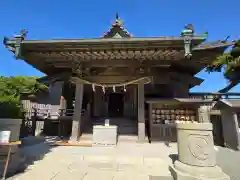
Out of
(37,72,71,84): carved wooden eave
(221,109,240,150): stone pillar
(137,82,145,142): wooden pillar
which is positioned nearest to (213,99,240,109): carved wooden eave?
(221,109,240,150): stone pillar

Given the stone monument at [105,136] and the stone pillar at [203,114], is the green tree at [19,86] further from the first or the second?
the stone pillar at [203,114]

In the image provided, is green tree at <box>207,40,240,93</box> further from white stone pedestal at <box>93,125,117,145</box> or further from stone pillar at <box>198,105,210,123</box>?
white stone pedestal at <box>93,125,117,145</box>

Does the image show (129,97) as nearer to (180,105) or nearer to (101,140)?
(180,105)

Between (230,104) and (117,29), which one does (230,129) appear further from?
(117,29)

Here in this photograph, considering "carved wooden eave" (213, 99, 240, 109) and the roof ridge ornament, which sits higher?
the roof ridge ornament

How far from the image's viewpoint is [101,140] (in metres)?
7.54

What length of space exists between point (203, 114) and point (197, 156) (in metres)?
5.77

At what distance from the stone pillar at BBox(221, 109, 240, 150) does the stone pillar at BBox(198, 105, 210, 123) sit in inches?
27.9

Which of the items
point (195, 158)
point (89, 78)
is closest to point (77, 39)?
point (89, 78)

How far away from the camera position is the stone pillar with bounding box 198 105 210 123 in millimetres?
8523

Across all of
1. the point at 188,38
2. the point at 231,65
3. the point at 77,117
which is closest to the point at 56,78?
the point at 77,117

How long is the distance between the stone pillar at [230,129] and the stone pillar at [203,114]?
0.71 m

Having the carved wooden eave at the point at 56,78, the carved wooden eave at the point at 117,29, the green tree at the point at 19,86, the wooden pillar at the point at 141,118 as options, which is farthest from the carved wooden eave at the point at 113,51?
the green tree at the point at 19,86

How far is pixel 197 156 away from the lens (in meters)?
3.55
